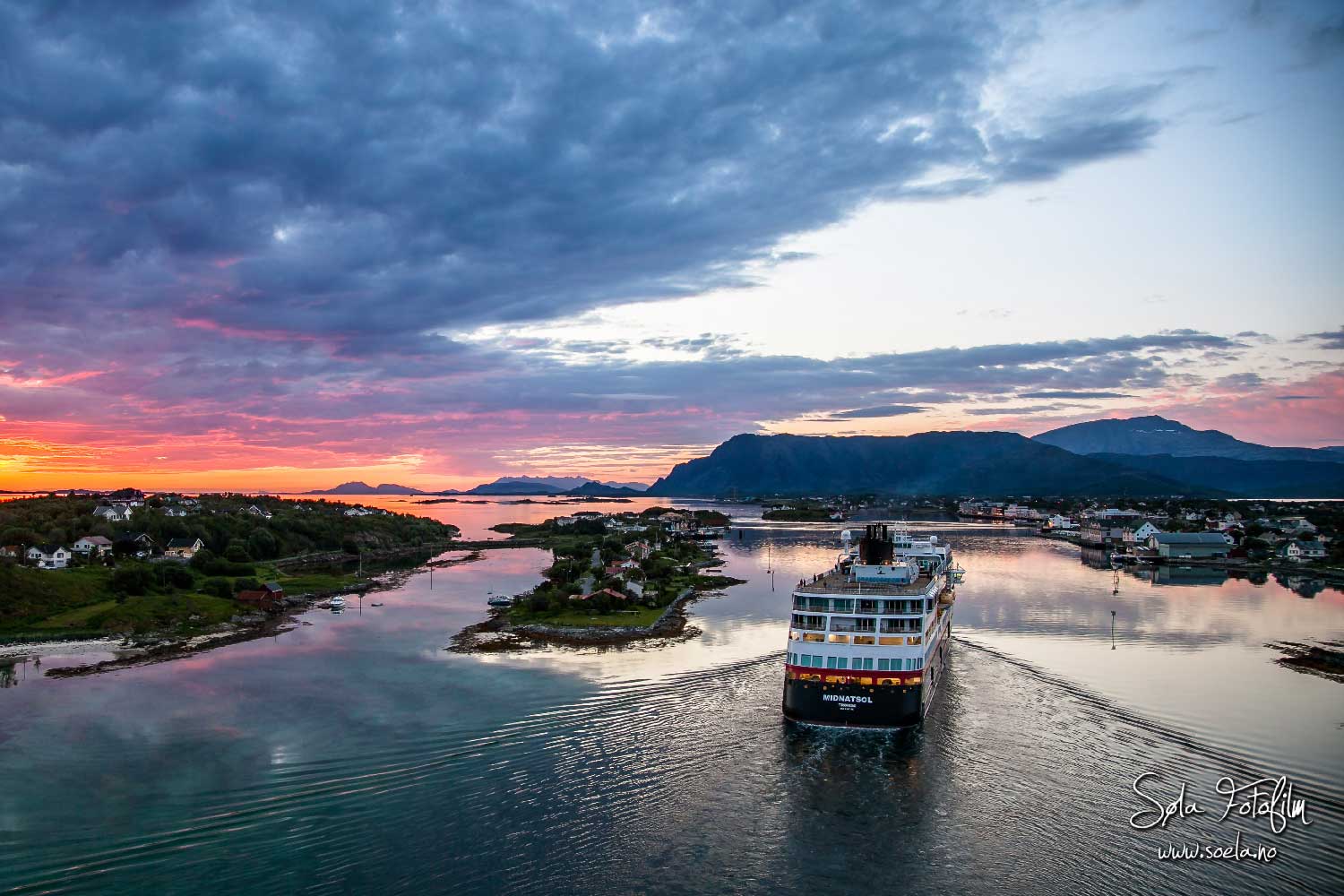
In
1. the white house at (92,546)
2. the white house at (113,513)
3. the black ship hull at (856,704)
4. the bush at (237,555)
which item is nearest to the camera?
the black ship hull at (856,704)

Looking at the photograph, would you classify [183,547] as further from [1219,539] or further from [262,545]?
[1219,539]

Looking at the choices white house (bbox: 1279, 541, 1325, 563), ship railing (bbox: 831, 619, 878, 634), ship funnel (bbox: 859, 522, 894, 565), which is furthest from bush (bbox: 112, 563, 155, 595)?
white house (bbox: 1279, 541, 1325, 563)

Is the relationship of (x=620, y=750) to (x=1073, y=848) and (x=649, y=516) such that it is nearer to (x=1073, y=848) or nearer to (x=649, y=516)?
(x=1073, y=848)

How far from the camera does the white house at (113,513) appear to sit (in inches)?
4045

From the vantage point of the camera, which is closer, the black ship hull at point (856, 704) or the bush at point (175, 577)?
the black ship hull at point (856, 704)

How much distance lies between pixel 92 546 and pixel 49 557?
8188 millimetres

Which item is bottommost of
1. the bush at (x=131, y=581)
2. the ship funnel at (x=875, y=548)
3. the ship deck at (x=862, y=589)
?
the bush at (x=131, y=581)

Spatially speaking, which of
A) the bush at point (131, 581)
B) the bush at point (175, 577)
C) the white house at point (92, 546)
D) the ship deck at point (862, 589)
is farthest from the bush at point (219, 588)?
the ship deck at point (862, 589)

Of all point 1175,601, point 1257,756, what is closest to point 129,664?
point 1257,756

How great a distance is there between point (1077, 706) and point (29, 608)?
220ft

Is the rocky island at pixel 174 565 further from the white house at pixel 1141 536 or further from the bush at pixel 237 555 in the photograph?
the white house at pixel 1141 536
